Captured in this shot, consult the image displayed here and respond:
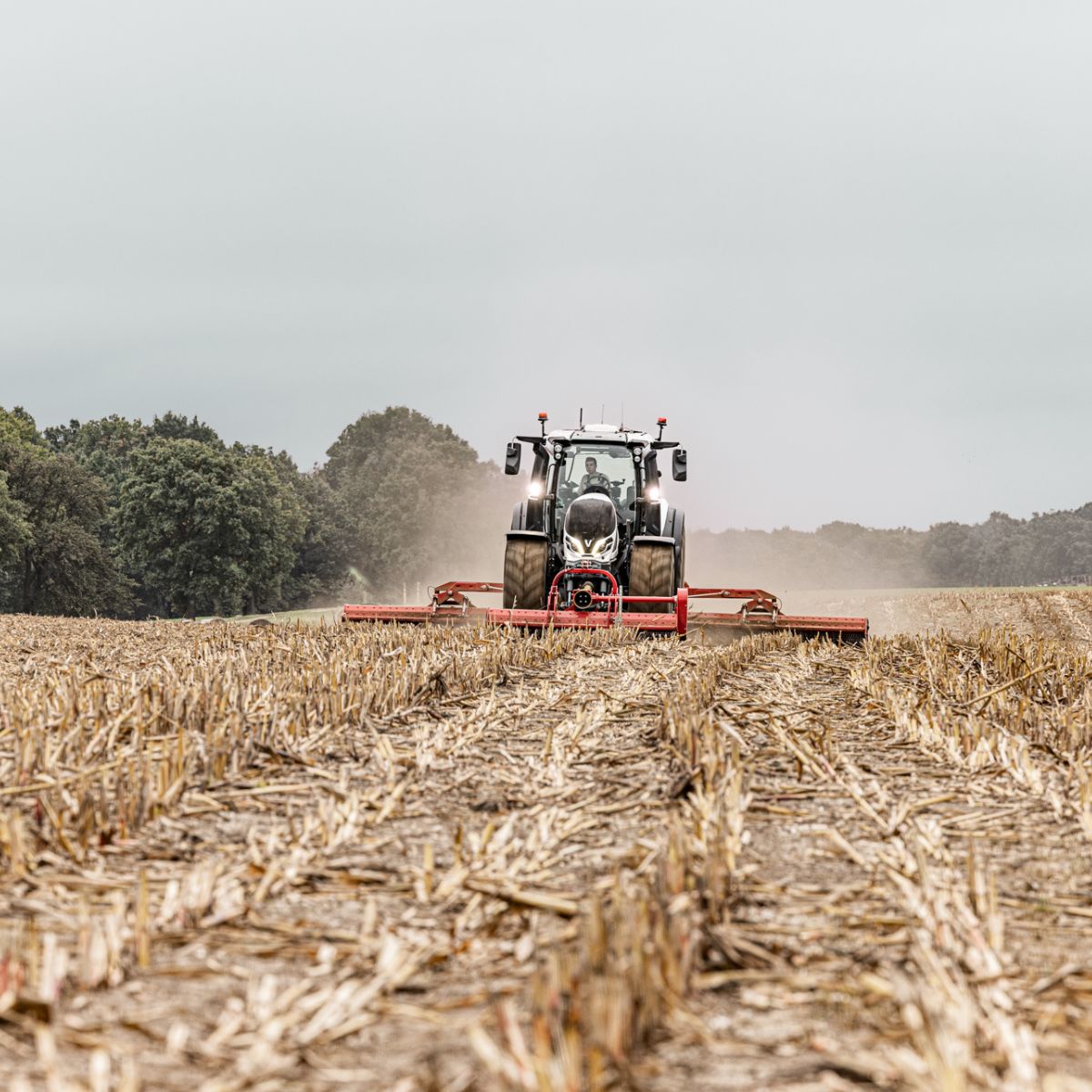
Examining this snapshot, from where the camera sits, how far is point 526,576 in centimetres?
1380

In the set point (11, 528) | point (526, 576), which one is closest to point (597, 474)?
point (526, 576)

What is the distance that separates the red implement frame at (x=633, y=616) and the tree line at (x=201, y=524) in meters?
25.3

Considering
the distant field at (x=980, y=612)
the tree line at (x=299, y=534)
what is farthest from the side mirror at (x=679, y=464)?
the tree line at (x=299, y=534)

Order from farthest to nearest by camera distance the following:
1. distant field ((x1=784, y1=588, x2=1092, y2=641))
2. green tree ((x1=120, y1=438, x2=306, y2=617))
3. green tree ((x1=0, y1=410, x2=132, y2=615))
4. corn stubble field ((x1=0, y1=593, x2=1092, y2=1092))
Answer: green tree ((x1=120, y1=438, x2=306, y2=617)), green tree ((x1=0, y1=410, x2=132, y2=615)), distant field ((x1=784, y1=588, x2=1092, y2=641)), corn stubble field ((x1=0, y1=593, x2=1092, y2=1092))

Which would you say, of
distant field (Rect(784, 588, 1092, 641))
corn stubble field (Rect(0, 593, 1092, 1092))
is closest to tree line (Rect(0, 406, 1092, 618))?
distant field (Rect(784, 588, 1092, 641))

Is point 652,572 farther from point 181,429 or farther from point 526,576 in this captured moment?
point 181,429

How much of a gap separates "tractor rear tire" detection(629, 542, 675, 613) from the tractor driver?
1416mm

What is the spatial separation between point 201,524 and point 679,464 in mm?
35905

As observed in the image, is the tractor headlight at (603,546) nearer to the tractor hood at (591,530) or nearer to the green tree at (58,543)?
the tractor hood at (591,530)

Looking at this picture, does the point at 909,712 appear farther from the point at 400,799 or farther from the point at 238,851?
the point at 238,851

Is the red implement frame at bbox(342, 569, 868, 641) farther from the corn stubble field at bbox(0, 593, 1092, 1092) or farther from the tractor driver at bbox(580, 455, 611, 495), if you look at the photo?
the corn stubble field at bbox(0, 593, 1092, 1092)

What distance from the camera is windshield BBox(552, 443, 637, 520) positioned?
15023mm

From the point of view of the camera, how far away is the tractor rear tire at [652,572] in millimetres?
13719

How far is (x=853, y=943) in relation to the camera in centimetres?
255
